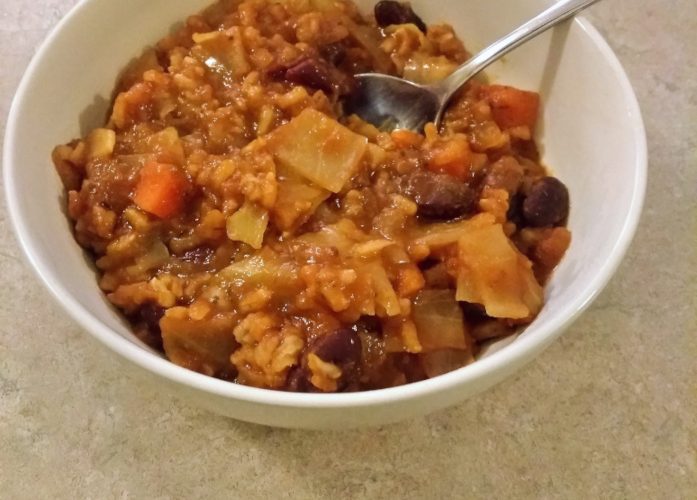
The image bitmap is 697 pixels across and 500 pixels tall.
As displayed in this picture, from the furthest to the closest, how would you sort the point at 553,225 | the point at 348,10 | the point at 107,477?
the point at 348,10, the point at 553,225, the point at 107,477

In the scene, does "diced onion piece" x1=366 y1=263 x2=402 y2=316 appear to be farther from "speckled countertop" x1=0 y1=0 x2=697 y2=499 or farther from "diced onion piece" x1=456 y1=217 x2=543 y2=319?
"speckled countertop" x1=0 y1=0 x2=697 y2=499

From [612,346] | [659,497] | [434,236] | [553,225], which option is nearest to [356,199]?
[434,236]

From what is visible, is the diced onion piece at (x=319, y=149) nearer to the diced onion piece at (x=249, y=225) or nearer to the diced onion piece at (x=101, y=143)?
the diced onion piece at (x=249, y=225)

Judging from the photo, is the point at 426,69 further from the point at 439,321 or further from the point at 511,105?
the point at 439,321

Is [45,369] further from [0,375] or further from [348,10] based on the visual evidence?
[348,10]

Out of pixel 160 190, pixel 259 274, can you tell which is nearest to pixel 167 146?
pixel 160 190

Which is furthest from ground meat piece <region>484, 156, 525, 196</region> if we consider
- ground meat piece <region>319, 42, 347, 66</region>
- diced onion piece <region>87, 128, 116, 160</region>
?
diced onion piece <region>87, 128, 116, 160</region>

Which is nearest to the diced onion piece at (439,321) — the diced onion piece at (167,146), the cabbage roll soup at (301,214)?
the cabbage roll soup at (301,214)
